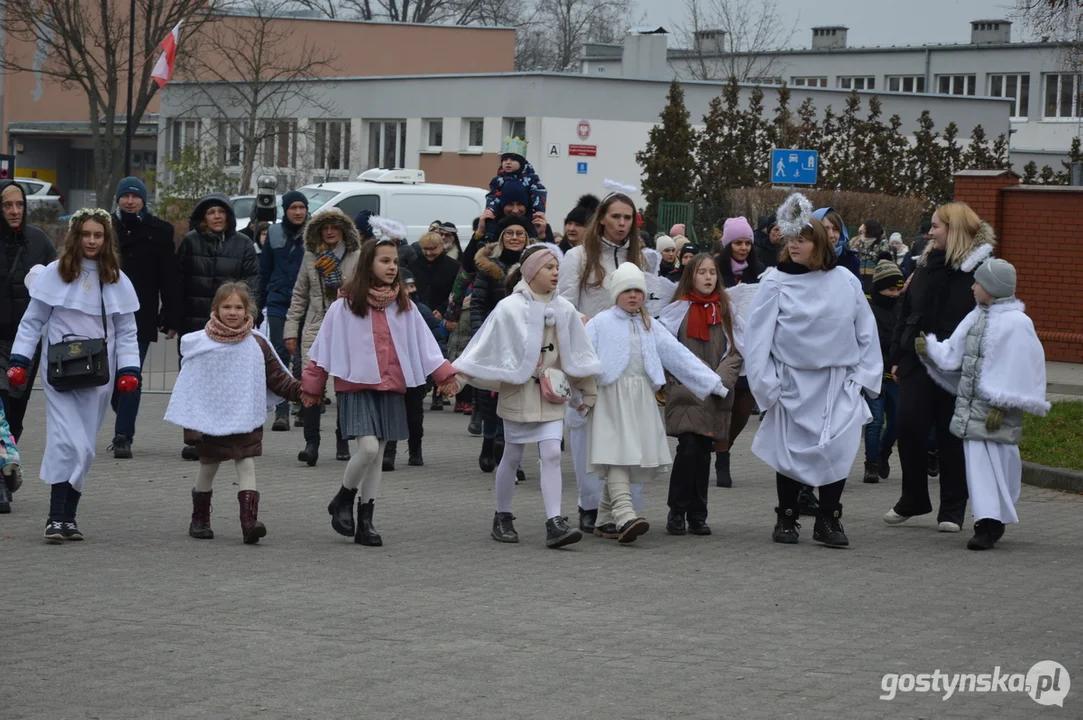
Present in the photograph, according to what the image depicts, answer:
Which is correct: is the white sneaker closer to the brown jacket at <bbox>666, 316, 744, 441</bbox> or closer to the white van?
the brown jacket at <bbox>666, 316, 744, 441</bbox>

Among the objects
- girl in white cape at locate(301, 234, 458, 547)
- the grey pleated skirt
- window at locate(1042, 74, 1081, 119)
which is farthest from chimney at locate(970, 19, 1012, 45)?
the grey pleated skirt

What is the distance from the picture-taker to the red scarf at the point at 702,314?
34.0 ft

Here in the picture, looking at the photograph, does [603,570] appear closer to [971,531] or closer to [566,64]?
[971,531]

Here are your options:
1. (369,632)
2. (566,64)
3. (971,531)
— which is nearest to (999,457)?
(971,531)

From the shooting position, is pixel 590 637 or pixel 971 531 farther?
pixel 971 531

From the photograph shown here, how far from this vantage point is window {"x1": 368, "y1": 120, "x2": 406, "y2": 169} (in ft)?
A: 165

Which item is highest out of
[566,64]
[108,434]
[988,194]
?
[566,64]

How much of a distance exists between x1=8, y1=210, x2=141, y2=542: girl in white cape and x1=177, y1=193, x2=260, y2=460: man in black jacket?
312 cm

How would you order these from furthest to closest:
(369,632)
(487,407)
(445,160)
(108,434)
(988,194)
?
(445,160) < (988,194) < (108,434) < (487,407) < (369,632)

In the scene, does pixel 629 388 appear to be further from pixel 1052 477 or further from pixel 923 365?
pixel 1052 477

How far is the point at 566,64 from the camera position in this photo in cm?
8819

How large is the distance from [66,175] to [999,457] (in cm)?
6291

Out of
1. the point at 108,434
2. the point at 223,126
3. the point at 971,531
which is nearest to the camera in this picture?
the point at 971,531

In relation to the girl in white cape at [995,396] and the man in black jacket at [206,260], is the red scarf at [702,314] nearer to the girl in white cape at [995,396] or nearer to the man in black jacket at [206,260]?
the girl in white cape at [995,396]
